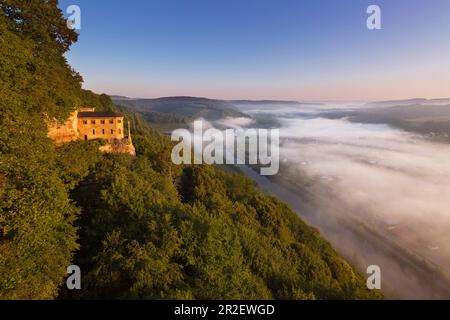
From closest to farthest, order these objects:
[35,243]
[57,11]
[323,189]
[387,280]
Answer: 1. [35,243]
2. [57,11]
3. [387,280]
4. [323,189]

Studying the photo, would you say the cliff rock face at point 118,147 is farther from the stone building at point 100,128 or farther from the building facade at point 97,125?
the building facade at point 97,125

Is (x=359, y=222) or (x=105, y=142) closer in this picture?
(x=105, y=142)

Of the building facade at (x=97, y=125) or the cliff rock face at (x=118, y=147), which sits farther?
the cliff rock face at (x=118, y=147)

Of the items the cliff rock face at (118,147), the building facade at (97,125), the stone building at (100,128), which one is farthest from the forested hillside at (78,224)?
the building facade at (97,125)

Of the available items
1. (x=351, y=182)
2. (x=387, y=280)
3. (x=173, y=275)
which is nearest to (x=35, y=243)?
(x=173, y=275)

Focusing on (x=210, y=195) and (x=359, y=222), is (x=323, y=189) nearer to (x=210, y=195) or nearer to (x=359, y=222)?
(x=359, y=222)

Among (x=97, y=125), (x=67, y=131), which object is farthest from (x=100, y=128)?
(x=67, y=131)

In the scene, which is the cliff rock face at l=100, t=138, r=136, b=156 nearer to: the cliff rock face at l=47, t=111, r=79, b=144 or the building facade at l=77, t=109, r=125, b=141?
the building facade at l=77, t=109, r=125, b=141

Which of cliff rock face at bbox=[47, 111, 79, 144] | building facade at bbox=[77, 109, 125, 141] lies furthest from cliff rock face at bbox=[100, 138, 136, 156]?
cliff rock face at bbox=[47, 111, 79, 144]

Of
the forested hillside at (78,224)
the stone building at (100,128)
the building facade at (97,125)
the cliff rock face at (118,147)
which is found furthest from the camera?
the cliff rock face at (118,147)
